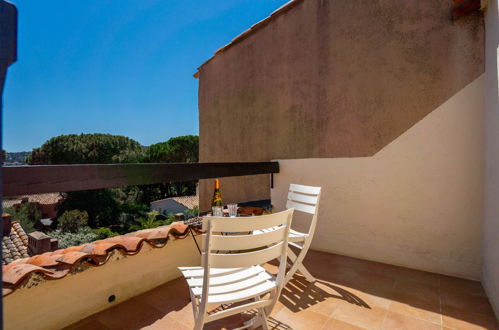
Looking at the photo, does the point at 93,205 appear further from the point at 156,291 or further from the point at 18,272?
the point at 18,272

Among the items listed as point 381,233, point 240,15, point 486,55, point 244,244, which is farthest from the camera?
point 240,15

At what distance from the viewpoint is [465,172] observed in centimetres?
252

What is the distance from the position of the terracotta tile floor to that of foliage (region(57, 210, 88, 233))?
18.7 metres

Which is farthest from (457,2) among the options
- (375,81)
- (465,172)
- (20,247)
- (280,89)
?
(20,247)

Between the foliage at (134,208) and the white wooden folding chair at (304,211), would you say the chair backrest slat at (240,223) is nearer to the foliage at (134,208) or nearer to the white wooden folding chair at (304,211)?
the white wooden folding chair at (304,211)

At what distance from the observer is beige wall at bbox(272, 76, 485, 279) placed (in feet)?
8.21

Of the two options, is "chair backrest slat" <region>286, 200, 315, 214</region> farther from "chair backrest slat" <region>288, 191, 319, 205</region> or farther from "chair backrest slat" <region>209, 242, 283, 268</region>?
"chair backrest slat" <region>209, 242, 283, 268</region>

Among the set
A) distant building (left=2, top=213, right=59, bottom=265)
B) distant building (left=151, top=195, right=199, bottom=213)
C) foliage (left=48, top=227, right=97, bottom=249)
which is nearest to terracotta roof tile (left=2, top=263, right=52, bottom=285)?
distant building (left=2, top=213, right=59, bottom=265)

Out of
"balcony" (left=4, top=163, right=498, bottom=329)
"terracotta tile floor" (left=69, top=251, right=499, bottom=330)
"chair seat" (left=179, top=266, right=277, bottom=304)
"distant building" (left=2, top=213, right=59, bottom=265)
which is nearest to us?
"chair seat" (left=179, top=266, right=277, bottom=304)

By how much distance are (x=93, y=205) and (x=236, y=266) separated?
70.4 feet

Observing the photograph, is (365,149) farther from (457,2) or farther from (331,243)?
(457,2)

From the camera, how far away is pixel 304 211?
8.32ft

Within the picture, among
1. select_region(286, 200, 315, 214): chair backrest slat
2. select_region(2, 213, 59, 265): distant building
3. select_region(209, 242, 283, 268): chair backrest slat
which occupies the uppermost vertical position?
select_region(286, 200, 315, 214): chair backrest slat

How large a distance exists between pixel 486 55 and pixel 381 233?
73.0 inches
